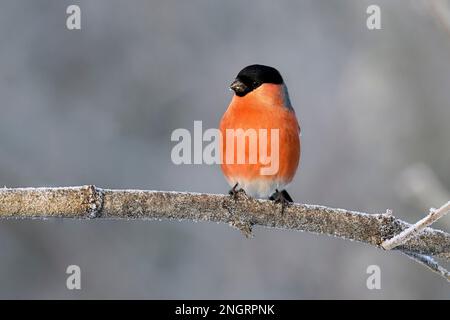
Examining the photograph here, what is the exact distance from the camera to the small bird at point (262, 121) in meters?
4.21

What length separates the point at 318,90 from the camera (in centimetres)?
1014

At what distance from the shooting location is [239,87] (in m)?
4.29

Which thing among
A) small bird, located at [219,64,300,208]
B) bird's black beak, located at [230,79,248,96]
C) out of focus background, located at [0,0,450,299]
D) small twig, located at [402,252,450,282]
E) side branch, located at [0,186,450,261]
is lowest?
small twig, located at [402,252,450,282]

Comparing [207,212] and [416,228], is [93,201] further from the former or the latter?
[416,228]

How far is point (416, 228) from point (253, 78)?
5.19ft

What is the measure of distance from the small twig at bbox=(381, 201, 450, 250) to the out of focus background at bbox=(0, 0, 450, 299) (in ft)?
17.2

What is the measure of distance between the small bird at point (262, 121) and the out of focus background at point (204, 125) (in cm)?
426

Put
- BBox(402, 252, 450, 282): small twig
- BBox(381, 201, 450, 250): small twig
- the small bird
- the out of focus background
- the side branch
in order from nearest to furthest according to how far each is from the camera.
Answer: BBox(381, 201, 450, 250): small twig, the side branch, BBox(402, 252, 450, 282): small twig, the small bird, the out of focus background

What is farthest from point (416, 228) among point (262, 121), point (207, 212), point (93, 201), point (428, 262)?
point (262, 121)

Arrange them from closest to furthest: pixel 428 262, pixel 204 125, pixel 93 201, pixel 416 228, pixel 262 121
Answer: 1. pixel 416 228
2. pixel 93 201
3. pixel 428 262
4. pixel 262 121
5. pixel 204 125

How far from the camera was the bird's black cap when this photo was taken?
13.9ft

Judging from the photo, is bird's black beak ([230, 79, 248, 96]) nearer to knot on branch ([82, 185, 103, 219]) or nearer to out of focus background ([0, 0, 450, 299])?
knot on branch ([82, 185, 103, 219])

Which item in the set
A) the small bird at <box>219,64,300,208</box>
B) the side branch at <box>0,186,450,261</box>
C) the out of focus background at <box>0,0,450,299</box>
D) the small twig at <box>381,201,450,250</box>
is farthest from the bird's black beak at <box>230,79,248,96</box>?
the out of focus background at <box>0,0,450,299</box>

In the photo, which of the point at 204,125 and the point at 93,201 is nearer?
the point at 93,201
